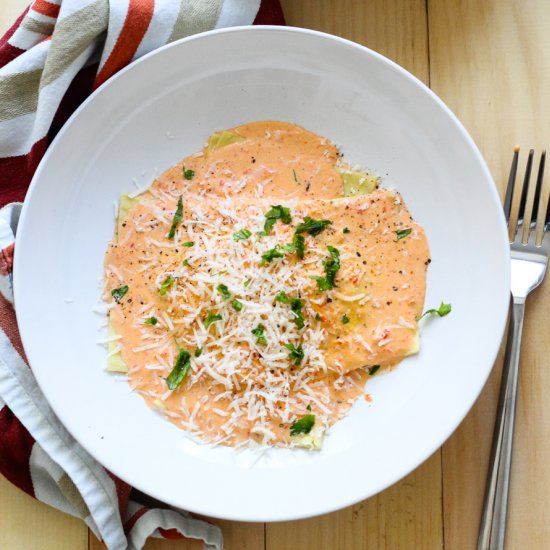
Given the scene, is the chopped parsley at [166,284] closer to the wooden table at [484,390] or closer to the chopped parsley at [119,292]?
the chopped parsley at [119,292]

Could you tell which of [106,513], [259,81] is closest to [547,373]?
[259,81]

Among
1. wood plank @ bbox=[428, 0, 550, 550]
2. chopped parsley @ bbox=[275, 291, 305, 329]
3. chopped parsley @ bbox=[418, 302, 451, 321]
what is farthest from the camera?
wood plank @ bbox=[428, 0, 550, 550]

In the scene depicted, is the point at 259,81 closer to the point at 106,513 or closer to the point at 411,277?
the point at 411,277

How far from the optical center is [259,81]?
2.40 metres

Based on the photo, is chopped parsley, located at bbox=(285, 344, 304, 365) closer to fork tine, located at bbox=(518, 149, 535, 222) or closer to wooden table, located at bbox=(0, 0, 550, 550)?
wooden table, located at bbox=(0, 0, 550, 550)

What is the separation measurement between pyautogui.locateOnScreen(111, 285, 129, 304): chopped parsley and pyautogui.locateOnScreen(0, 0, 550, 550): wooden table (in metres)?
0.88

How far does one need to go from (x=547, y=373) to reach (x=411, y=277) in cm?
67

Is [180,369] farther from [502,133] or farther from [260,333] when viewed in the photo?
[502,133]

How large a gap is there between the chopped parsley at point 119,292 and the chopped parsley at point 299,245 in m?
0.64

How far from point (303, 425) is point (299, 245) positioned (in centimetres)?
64

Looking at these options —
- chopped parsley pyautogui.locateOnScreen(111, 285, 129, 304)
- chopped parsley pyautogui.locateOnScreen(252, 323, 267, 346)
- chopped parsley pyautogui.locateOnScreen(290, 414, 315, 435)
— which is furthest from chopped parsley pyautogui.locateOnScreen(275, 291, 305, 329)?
chopped parsley pyautogui.locateOnScreen(111, 285, 129, 304)

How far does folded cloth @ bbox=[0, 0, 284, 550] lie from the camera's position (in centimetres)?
227

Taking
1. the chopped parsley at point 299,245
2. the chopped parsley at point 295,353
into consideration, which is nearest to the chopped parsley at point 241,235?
the chopped parsley at point 299,245

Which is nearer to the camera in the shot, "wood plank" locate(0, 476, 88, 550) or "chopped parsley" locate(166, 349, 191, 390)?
"chopped parsley" locate(166, 349, 191, 390)
